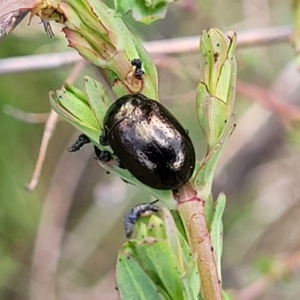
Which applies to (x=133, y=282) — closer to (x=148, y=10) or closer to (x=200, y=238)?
(x=200, y=238)

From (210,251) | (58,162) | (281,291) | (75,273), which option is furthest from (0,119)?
(210,251)

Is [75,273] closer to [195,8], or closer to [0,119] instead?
[0,119]

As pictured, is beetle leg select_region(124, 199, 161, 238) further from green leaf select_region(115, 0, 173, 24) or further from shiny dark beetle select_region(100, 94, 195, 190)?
green leaf select_region(115, 0, 173, 24)

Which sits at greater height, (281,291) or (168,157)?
(168,157)

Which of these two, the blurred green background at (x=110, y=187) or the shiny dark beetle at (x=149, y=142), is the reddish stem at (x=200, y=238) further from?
the blurred green background at (x=110, y=187)

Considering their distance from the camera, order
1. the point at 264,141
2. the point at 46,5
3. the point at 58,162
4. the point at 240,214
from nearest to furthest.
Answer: the point at 46,5 → the point at 264,141 → the point at 240,214 → the point at 58,162

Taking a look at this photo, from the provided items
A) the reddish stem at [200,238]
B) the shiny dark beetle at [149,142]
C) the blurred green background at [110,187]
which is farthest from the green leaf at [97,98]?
the blurred green background at [110,187]
